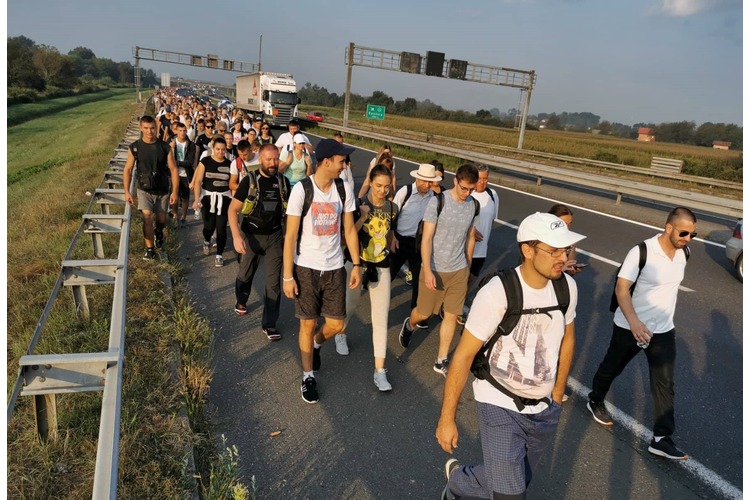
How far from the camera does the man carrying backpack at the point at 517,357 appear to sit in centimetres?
247

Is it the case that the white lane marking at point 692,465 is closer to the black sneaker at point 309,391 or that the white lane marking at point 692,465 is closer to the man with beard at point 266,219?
the black sneaker at point 309,391

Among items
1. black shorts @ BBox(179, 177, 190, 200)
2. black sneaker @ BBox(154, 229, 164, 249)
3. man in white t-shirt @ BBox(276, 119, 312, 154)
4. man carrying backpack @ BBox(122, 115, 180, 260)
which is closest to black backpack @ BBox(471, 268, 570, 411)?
man carrying backpack @ BBox(122, 115, 180, 260)

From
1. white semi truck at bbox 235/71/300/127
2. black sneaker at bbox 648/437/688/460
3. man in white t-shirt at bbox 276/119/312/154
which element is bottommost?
black sneaker at bbox 648/437/688/460

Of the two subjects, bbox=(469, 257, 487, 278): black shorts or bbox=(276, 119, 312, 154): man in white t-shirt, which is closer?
bbox=(469, 257, 487, 278): black shorts

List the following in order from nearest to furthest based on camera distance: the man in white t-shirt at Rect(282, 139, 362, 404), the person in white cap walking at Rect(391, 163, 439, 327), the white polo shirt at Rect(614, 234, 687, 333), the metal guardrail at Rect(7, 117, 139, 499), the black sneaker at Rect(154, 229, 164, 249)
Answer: the metal guardrail at Rect(7, 117, 139, 499) → the white polo shirt at Rect(614, 234, 687, 333) → the man in white t-shirt at Rect(282, 139, 362, 404) → the person in white cap walking at Rect(391, 163, 439, 327) → the black sneaker at Rect(154, 229, 164, 249)

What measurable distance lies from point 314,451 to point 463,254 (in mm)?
2162

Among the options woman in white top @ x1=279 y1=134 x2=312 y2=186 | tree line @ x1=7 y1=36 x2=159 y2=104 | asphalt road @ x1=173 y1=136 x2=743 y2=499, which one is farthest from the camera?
tree line @ x1=7 y1=36 x2=159 y2=104

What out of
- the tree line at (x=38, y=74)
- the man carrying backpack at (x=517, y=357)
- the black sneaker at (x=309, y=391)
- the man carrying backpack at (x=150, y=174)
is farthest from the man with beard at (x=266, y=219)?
the tree line at (x=38, y=74)

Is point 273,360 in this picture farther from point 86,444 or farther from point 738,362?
point 738,362

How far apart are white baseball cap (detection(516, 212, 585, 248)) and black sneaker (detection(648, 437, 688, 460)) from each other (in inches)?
82.6

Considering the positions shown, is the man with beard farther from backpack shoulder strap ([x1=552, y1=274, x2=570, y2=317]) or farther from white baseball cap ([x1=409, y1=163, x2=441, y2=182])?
backpack shoulder strap ([x1=552, y1=274, x2=570, y2=317])

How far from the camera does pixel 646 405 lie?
434cm

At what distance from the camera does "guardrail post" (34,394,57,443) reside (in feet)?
10.00

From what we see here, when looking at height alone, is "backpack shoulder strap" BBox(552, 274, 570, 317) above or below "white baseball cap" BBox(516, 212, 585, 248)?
below
